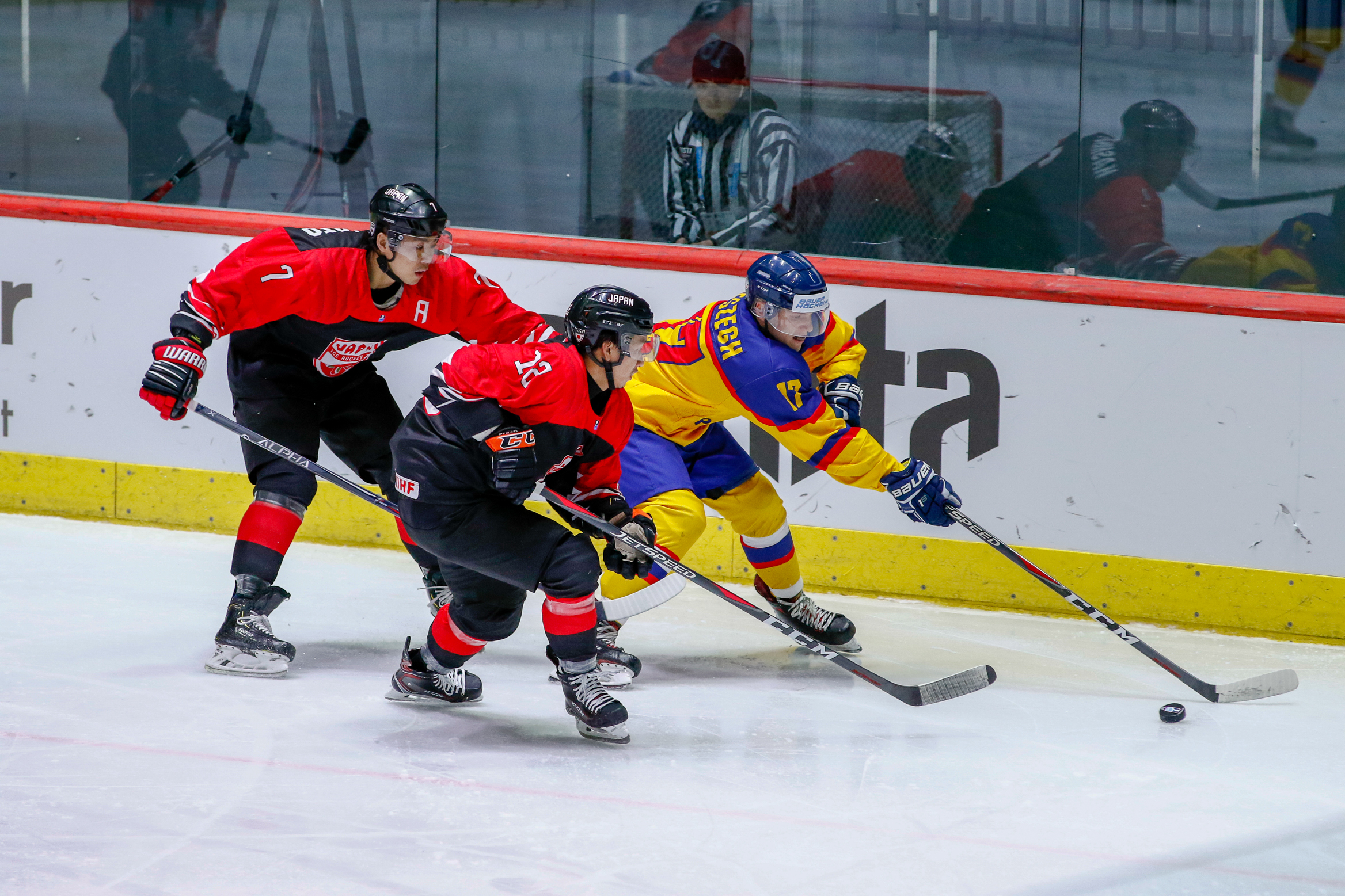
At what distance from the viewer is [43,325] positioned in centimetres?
516

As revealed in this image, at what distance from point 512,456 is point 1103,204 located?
7.31 ft

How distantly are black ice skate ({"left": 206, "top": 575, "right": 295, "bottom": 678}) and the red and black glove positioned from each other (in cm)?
50

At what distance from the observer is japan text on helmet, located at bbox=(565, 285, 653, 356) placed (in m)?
3.03

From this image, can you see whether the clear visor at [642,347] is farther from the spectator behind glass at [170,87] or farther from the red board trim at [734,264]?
the spectator behind glass at [170,87]

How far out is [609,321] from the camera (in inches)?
119

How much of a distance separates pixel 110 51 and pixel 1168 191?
3.64 meters

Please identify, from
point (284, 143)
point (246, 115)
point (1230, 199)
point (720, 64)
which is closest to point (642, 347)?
point (720, 64)

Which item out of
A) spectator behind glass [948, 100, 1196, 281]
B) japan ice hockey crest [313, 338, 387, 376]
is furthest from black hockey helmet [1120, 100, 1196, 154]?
japan ice hockey crest [313, 338, 387, 376]

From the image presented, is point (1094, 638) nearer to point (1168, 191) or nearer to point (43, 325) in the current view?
point (1168, 191)

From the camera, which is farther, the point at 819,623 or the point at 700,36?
the point at 700,36

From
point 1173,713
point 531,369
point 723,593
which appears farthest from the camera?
point 1173,713

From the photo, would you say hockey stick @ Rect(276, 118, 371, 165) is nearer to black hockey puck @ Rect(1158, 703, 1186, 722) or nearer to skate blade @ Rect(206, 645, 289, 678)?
skate blade @ Rect(206, 645, 289, 678)

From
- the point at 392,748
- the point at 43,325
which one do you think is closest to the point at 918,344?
the point at 392,748

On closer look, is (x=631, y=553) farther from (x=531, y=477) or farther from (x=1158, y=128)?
(x=1158, y=128)
